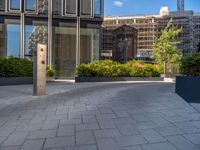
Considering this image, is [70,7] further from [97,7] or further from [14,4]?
[14,4]

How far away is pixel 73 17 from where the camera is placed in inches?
965

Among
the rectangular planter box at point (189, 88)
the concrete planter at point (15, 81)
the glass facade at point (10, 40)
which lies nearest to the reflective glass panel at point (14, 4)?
the glass facade at point (10, 40)

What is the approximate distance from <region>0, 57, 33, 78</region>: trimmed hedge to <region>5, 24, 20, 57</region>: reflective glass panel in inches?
279

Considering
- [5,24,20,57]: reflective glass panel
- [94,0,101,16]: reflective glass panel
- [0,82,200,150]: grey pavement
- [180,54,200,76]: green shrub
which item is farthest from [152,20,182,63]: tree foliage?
[0,82,200,150]: grey pavement

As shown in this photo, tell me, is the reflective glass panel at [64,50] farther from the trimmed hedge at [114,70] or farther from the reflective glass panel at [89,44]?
the trimmed hedge at [114,70]

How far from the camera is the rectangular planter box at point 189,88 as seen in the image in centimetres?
856

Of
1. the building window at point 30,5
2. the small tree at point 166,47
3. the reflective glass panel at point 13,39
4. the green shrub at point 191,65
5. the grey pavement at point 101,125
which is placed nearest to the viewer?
the grey pavement at point 101,125

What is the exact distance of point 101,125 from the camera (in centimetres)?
585

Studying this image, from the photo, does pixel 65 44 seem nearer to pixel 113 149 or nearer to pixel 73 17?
pixel 73 17

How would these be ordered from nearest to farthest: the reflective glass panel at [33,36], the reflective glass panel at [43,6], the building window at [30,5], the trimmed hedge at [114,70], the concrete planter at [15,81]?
the concrete planter at [15,81]
the trimmed hedge at [114,70]
the reflective glass panel at [33,36]
the building window at [30,5]
the reflective glass panel at [43,6]

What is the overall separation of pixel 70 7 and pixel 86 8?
141 cm

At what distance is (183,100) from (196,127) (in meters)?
3.17

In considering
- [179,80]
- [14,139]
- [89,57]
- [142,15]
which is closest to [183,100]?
[179,80]

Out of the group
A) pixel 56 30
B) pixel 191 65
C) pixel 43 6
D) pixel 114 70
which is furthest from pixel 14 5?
pixel 191 65
